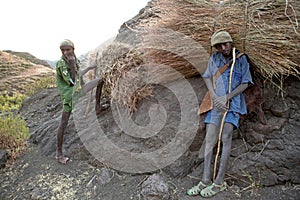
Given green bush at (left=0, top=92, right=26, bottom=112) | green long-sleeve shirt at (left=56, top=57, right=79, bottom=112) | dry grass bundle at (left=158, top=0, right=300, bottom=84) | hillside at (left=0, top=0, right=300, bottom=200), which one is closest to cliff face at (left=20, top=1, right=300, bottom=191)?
hillside at (left=0, top=0, right=300, bottom=200)

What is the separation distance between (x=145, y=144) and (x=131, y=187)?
0.44 m

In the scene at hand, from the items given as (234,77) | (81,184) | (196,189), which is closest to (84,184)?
(81,184)

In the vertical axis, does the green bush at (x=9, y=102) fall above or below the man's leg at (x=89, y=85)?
below

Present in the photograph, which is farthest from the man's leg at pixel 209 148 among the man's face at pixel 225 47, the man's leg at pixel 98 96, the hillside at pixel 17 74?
the hillside at pixel 17 74

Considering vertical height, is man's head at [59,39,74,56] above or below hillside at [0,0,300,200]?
above

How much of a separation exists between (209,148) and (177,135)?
382 millimetres

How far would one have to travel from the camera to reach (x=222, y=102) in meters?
2.32

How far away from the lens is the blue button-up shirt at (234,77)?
2312mm

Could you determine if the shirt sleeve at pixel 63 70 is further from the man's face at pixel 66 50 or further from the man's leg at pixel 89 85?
the man's leg at pixel 89 85

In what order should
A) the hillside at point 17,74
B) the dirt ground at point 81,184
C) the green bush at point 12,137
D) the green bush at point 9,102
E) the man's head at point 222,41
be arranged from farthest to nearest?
the hillside at point 17,74 < the green bush at point 9,102 < the green bush at point 12,137 < the dirt ground at point 81,184 < the man's head at point 222,41

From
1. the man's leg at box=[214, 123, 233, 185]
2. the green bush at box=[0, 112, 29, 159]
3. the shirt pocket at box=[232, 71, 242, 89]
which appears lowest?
the man's leg at box=[214, 123, 233, 185]

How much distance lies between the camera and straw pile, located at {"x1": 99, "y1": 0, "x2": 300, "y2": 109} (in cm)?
231

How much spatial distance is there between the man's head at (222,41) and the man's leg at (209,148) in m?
0.65

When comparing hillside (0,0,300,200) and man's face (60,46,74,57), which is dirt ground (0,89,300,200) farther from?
man's face (60,46,74,57)
